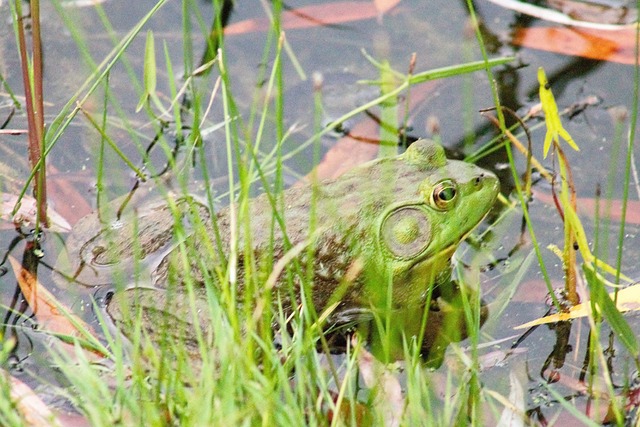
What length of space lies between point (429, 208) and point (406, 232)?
0.43 ft

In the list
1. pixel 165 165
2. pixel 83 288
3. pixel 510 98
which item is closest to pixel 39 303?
pixel 83 288

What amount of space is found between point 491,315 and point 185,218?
131 centimetres

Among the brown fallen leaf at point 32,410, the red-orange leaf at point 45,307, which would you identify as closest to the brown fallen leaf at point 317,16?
the red-orange leaf at point 45,307

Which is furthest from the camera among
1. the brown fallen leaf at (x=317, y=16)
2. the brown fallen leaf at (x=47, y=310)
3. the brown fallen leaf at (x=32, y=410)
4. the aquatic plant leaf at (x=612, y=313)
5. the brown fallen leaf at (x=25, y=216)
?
the brown fallen leaf at (x=317, y=16)

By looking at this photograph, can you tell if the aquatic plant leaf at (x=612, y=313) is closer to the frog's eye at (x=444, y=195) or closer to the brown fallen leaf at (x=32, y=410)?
the frog's eye at (x=444, y=195)

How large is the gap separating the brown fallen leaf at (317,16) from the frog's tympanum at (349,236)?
147 centimetres

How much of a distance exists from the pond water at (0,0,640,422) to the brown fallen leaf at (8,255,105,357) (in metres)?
0.05

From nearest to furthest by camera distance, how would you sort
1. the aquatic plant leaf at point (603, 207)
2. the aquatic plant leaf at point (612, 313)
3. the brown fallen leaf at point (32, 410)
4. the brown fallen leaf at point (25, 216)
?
the brown fallen leaf at point (32, 410)
the aquatic plant leaf at point (612, 313)
the brown fallen leaf at point (25, 216)
the aquatic plant leaf at point (603, 207)

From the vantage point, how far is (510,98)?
166 inches

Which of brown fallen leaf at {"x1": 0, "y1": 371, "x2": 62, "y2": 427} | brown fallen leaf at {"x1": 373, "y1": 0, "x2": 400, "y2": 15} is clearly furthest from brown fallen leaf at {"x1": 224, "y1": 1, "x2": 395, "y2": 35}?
brown fallen leaf at {"x1": 0, "y1": 371, "x2": 62, "y2": 427}

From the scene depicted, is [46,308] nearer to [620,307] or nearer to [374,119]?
[374,119]

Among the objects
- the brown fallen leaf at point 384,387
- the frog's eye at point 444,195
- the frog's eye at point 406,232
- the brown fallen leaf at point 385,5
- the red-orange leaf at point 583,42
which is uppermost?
the brown fallen leaf at point 385,5

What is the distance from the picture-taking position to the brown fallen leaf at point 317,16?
4586 mm

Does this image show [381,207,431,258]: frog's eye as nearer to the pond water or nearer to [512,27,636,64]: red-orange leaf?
the pond water
